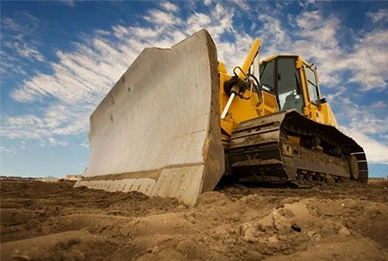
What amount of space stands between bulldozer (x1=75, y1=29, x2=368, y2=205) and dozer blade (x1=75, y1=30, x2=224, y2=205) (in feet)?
0.03

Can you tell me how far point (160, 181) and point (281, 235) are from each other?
1.54m

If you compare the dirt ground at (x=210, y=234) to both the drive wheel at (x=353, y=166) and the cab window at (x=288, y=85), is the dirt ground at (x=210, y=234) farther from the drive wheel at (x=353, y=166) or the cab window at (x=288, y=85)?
the drive wheel at (x=353, y=166)

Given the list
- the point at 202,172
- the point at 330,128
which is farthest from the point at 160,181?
the point at 330,128

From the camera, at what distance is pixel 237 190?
122 inches

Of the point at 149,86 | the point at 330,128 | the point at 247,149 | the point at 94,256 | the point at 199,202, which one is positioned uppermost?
the point at 149,86

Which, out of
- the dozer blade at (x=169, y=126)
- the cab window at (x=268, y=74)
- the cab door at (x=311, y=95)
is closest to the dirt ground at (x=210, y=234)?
the dozer blade at (x=169, y=126)

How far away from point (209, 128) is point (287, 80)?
3081 millimetres

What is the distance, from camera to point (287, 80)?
5.20 m

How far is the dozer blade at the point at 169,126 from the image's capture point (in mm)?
2549

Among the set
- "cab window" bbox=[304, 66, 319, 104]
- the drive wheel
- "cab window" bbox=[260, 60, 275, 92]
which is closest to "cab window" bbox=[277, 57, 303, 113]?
"cab window" bbox=[260, 60, 275, 92]

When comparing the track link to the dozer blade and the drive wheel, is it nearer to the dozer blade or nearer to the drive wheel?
the dozer blade

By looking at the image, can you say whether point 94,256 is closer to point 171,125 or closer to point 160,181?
point 160,181

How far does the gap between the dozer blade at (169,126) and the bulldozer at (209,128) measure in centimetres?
1

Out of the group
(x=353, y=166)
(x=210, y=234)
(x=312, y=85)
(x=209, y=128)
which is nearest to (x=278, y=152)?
(x=209, y=128)
